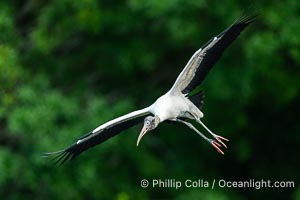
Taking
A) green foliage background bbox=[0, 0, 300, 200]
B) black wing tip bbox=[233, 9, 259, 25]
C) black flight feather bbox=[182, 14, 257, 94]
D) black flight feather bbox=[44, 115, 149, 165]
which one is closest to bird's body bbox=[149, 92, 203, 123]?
black flight feather bbox=[182, 14, 257, 94]

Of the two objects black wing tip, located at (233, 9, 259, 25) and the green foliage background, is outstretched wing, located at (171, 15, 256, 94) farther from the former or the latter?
the green foliage background

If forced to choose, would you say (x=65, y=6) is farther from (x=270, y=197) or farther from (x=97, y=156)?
(x=270, y=197)

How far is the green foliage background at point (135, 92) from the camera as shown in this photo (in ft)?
46.4

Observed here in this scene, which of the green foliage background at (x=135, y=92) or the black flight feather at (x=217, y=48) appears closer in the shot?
the black flight feather at (x=217, y=48)

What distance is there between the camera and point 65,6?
48.5 ft

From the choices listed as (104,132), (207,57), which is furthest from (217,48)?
(104,132)

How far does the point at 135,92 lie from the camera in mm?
16328

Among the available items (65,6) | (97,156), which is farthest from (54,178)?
(65,6)

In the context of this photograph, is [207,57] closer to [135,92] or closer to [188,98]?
[188,98]

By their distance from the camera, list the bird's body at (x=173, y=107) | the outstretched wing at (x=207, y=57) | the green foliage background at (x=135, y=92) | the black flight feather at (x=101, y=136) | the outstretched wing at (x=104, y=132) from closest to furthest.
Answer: the bird's body at (x=173, y=107)
the outstretched wing at (x=207, y=57)
the outstretched wing at (x=104, y=132)
the black flight feather at (x=101, y=136)
the green foliage background at (x=135, y=92)

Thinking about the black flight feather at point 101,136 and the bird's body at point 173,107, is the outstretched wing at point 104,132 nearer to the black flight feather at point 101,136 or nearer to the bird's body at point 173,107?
the black flight feather at point 101,136

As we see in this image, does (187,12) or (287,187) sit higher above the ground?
(187,12)

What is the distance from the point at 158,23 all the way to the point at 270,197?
360 cm

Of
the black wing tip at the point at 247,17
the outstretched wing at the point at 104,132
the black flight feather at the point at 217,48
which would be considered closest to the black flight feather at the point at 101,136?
the outstretched wing at the point at 104,132
